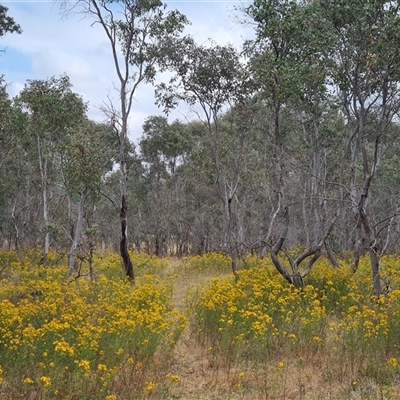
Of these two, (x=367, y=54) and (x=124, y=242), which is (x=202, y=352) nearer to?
(x=367, y=54)

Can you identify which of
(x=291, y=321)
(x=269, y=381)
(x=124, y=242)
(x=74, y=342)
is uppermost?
(x=124, y=242)

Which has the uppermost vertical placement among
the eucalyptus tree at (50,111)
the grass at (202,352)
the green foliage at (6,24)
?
the green foliage at (6,24)

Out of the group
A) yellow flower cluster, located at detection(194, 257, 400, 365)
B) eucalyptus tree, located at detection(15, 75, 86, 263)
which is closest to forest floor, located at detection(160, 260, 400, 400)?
yellow flower cluster, located at detection(194, 257, 400, 365)

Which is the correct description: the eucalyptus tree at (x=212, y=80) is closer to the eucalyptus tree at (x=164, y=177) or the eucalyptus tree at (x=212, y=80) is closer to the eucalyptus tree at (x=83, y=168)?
the eucalyptus tree at (x=83, y=168)

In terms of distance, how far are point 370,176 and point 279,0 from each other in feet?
15.7

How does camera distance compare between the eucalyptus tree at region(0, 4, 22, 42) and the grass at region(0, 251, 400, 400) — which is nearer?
the grass at region(0, 251, 400, 400)

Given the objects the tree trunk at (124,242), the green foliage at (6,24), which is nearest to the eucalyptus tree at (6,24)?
the green foliage at (6,24)

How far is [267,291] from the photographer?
9.03m

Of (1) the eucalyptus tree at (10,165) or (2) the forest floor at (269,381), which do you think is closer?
(2) the forest floor at (269,381)

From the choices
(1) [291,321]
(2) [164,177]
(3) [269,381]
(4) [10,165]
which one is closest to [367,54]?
(1) [291,321]

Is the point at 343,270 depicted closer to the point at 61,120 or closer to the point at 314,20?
the point at 314,20

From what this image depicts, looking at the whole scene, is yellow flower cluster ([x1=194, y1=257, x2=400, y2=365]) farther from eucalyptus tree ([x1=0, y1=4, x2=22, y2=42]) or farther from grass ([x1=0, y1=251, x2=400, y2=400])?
eucalyptus tree ([x1=0, y1=4, x2=22, y2=42])

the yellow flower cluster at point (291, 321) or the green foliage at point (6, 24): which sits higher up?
the green foliage at point (6, 24)

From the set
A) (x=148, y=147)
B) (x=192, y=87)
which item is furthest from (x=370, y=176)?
(x=148, y=147)
